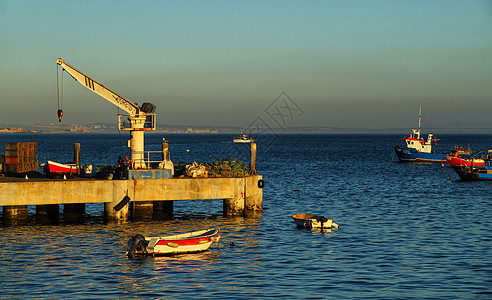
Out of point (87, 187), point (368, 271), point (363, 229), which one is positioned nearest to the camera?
point (368, 271)

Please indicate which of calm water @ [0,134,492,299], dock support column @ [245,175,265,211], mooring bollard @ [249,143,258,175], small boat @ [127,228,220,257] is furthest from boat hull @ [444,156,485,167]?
small boat @ [127,228,220,257]

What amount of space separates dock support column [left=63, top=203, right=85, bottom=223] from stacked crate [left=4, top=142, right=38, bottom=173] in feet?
14.1

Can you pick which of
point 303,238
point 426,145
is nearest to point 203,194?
point 303,238

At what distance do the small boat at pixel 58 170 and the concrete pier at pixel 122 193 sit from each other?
1.75 metres

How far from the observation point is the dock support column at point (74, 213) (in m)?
42.8

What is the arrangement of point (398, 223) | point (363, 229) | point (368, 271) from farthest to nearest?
point (398, 223), point (363, 229), point (368, 271)

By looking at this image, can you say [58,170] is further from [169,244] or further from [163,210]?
[169,244]

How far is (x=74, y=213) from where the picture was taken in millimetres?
44188

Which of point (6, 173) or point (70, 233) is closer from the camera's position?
point (70, 233)

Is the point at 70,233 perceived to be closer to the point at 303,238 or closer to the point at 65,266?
the point at 65,266

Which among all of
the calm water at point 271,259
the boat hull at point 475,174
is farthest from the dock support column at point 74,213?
the boat hull at point 475,174

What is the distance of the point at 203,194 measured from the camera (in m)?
39.4

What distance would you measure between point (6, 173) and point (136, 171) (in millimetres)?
10334

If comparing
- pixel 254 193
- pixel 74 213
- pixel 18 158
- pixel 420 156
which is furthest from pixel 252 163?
pixel 420 156
